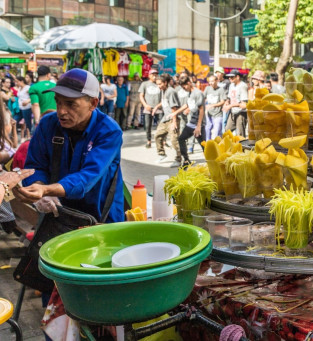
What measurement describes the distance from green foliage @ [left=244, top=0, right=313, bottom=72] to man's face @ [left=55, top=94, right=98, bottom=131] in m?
22.0

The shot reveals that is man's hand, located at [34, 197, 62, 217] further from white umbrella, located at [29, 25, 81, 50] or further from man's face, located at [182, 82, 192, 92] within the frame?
white umbrella, located at [29, 25, 81, 50]

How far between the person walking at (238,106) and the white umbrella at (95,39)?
118 inches

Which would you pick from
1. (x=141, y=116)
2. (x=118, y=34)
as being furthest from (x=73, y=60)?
(x=141, y=116)

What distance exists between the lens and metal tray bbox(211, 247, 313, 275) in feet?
6.93

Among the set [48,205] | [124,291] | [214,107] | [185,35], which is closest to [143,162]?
[214,107]

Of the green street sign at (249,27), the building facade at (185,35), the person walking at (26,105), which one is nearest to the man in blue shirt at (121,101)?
the person walking at (26,105)

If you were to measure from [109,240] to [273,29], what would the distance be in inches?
1327

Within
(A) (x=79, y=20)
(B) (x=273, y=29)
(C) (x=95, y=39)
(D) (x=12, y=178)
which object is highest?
(A) (x=79, y=20)

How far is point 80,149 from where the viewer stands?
3.18 metres

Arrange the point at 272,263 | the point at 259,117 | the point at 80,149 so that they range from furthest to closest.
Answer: the point at 80,149 → the point at 259,117 → the point at 272,263

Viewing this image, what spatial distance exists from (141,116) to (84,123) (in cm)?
1720

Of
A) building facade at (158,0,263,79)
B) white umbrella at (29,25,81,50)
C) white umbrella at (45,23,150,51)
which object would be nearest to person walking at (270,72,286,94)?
white umbrella at (45,23,150,51)

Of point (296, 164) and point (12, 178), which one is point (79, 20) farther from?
point (296, 164)

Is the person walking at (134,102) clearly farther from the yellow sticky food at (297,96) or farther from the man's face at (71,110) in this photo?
the yellow sticky food at (297,96)
